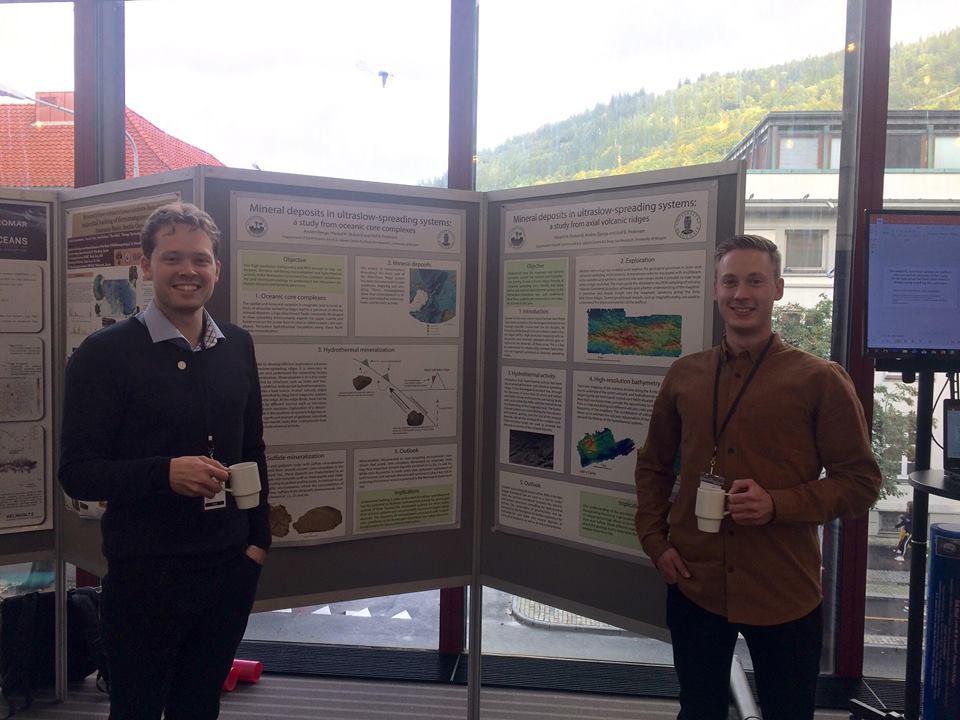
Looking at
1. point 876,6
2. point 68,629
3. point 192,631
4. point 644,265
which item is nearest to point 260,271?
point 192,631

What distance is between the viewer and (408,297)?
2.23 metres

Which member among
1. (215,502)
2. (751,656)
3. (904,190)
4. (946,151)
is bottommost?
(751,656)

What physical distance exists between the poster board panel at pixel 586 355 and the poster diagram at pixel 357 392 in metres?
0.18

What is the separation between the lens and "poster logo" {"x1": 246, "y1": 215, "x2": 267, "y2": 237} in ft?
6.66

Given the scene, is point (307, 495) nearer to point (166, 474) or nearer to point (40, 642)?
point (166, 474)

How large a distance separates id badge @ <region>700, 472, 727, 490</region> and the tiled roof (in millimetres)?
2649

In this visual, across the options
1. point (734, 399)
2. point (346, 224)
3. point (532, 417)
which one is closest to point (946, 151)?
point (734, 399)

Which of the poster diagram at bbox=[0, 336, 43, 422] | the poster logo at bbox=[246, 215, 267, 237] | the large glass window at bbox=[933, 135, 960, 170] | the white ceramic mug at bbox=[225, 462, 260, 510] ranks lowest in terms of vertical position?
the white ceramic mug at bbox=[225, 462, 260, 510]

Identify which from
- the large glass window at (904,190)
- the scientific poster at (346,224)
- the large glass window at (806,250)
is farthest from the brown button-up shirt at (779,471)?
the large glass window at (904,190)

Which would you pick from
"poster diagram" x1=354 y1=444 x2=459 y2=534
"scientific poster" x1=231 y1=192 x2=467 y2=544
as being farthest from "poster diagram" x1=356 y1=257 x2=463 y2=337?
"poster diagram" x1=354 y1=444 x2=459 y2=534

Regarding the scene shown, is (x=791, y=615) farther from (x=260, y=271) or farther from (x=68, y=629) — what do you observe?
(x=68, y=629)

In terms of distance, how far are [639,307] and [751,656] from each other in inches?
38.1

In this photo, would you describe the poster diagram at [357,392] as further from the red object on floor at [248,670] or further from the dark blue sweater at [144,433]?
the red object on floor at [248,670]

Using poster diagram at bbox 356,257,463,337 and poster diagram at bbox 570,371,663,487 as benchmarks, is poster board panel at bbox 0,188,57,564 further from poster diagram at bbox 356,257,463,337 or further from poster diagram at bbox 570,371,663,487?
poster diagram at bbox 570,371,663,487
